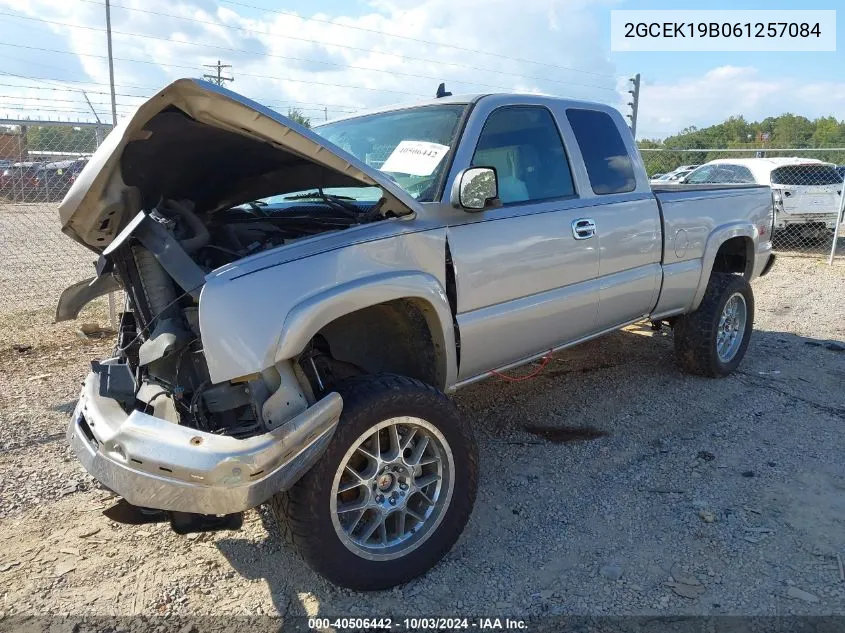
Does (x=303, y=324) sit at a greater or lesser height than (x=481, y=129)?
lesser

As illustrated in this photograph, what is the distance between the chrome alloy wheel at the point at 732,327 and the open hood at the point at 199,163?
3488 millimetres

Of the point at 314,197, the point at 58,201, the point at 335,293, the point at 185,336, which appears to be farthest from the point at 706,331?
the point at 58,201

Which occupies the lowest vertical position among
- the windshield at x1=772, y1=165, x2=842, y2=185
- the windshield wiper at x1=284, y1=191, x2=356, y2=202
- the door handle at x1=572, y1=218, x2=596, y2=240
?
the door handle at x1=572, y1=218, x2=596, y2=240

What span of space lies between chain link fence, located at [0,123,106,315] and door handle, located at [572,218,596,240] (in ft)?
13.7

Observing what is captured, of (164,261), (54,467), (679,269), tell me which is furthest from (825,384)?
(54,467)

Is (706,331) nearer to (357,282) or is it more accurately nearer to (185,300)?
(357,282)

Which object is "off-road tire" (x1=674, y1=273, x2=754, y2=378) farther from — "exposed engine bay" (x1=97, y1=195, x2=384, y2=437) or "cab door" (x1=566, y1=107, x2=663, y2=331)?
"exposed engine bay" (x1=97, y1=195, x2=384, y2=437)

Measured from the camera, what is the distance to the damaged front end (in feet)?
7.32

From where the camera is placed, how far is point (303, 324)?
7.95 feet

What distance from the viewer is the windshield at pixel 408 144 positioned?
10.8 ft

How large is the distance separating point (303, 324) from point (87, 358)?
394 cm

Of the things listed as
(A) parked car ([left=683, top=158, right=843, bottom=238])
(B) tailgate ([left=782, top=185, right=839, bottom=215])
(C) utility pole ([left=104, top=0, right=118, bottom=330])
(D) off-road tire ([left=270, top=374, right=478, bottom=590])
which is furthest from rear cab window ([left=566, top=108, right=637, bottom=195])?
(B) tailgate ([left=782, top=185, right=839, bottom=215])

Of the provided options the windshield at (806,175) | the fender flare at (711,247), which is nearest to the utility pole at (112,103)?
the fender flare at (711,247)

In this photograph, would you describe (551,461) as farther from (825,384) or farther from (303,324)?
(825,384)
